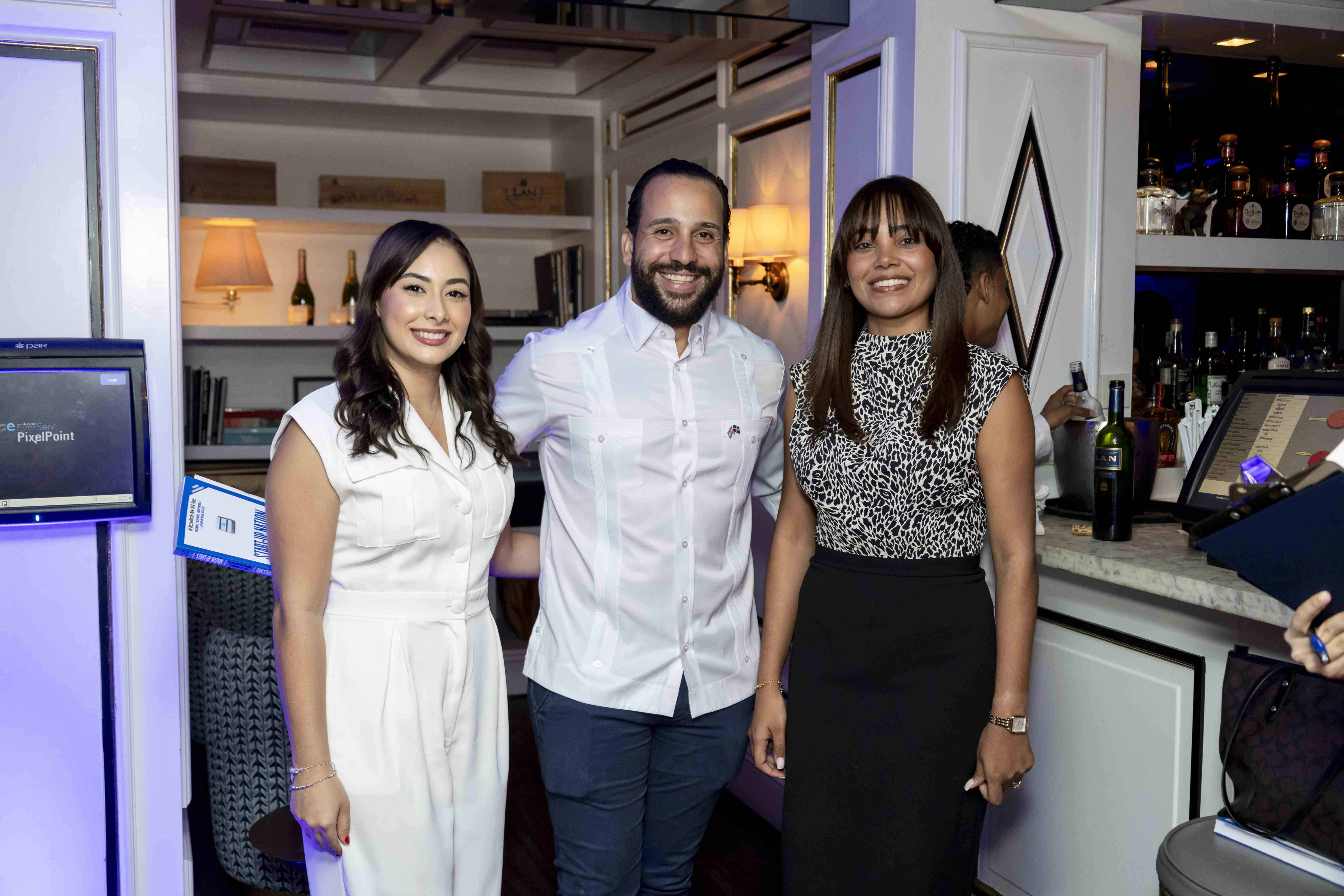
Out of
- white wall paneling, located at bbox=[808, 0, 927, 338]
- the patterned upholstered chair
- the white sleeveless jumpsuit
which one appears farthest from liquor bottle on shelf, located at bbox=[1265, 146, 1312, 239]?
the patterned upholstered chair

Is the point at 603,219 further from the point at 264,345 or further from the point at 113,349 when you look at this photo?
the point at 113,349

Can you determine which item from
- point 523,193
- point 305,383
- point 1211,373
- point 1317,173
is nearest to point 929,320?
point 1211,373

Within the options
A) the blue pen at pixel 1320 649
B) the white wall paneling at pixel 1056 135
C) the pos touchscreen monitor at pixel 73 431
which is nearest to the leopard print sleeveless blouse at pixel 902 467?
the blue pen at pixel 1320 649

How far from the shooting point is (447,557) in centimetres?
170

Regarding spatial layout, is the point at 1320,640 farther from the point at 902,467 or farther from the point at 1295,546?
the point at 902,467

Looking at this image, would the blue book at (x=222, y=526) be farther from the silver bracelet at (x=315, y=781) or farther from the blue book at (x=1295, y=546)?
the blue book at (x=1295, y=546)

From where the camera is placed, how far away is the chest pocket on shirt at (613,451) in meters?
1.86

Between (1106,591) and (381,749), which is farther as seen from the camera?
(1106,591)

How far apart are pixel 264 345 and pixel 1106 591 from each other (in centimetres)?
419

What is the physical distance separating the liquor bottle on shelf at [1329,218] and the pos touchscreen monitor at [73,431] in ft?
10.5

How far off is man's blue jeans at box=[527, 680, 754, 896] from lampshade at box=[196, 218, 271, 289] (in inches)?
140

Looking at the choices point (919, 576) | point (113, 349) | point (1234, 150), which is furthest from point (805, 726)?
point (1234, 150)

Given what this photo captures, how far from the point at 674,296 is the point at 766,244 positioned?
197 centimetres

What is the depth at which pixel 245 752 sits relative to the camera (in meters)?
2.45
